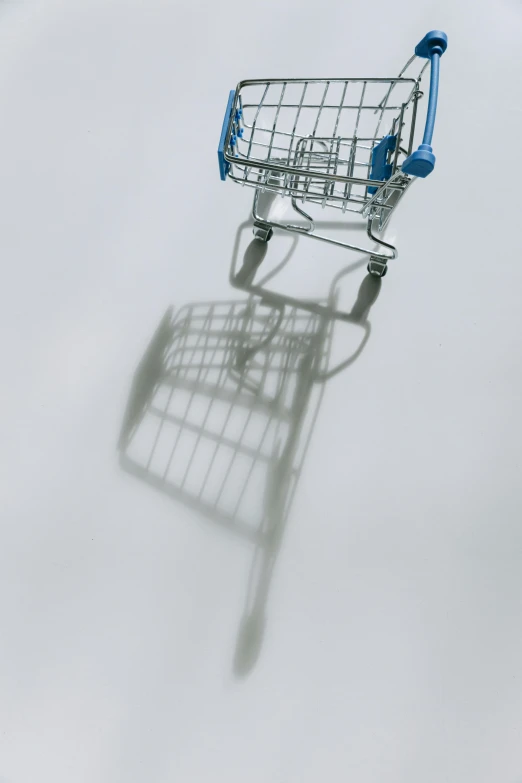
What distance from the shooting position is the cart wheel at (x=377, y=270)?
4.67 feet

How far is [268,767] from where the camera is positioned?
109 cm

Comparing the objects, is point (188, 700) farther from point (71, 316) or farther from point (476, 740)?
point (71, 316)

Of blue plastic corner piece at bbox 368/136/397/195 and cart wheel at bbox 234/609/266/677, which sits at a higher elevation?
blue plastic corner piece at bbox 368/136/397/195

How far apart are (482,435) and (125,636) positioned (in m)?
0.87

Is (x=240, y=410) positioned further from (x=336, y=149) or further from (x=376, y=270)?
(x=336, y=149)

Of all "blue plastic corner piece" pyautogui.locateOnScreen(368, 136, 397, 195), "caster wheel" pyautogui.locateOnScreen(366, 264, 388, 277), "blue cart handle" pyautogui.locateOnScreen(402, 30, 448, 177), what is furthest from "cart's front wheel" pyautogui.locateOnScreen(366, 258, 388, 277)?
"blue cart handle" pyautogui.locateOnScreen(402, 30, 448, 177)

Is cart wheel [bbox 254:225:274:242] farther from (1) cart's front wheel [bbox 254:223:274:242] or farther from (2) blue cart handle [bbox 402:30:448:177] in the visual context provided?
(2) blue cart handle [bbox 402:30:448:177]

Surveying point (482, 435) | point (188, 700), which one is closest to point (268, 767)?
point (188, 700)

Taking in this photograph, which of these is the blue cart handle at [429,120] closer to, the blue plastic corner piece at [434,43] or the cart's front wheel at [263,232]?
the blue plastic corner piece at [434,43]

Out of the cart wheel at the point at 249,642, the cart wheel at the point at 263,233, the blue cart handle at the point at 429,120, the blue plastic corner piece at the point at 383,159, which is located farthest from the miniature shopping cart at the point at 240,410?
the blue cart handle at the point at 429,120

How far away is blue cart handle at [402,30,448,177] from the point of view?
94 cm

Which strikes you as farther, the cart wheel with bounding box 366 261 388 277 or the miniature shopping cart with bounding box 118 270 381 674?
the cart wheel with bounding box 366 261 388 277

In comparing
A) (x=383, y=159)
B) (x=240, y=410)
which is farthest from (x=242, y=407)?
(x=383, y=159)

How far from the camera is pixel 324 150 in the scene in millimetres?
1425
